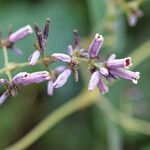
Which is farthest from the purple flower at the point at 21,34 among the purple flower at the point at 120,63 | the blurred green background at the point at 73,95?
the blurred green background at the point at 73,95

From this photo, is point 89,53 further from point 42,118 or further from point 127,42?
point 127,42

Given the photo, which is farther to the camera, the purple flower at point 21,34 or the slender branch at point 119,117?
the slender branch at point 119,117

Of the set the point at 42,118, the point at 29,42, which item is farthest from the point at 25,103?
the point at 29,42

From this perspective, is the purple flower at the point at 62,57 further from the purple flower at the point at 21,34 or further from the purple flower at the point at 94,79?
the purple flower at the point at 21,34

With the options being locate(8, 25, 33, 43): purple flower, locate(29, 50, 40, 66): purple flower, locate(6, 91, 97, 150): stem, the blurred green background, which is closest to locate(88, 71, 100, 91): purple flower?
locate(29, 50, 40, 66): purple flower

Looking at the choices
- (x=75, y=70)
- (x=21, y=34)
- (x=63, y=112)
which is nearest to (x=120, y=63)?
(x=75, y=70)

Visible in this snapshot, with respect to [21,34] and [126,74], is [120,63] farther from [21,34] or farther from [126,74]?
[21,34]

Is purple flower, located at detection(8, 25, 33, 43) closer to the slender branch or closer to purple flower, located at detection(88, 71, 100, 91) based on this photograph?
purple flower, located at detection(88, 71, 100, 91)
